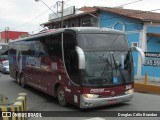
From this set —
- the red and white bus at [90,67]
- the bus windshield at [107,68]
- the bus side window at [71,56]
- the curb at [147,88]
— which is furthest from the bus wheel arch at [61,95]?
the curb at [147,88]

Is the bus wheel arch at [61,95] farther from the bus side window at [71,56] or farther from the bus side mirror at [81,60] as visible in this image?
the bus side mirror at [81,60]

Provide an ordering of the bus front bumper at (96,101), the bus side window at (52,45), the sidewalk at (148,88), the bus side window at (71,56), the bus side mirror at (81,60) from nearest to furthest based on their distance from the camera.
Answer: the bus side mirror at (81,60), the bus front bumper at (96,101), the bus side window at (71,56), the bus side window at (52,45), the sidewalk at (148,88)

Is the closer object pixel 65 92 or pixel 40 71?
pixel 65 92

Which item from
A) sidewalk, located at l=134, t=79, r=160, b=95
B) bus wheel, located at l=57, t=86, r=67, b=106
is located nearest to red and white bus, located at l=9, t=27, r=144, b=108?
bus wheel, located at l=57, t=86, r=67, b=106

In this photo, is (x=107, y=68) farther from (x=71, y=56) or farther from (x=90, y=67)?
(x=71, y=56)

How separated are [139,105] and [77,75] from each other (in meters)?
3.01

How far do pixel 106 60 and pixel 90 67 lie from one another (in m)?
0.72

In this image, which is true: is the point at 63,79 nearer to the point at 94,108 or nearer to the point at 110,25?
the point at 94,108

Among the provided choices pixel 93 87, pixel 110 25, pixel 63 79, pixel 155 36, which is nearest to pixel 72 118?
pixel 93 87

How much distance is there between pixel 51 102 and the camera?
13.9m

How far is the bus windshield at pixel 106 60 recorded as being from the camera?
35.9 feet

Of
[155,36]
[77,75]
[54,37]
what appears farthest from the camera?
[155,36]

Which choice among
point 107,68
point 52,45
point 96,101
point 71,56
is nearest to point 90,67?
point 107,68

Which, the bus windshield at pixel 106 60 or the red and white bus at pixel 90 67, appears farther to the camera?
the bus windshield at pixel 106 60
